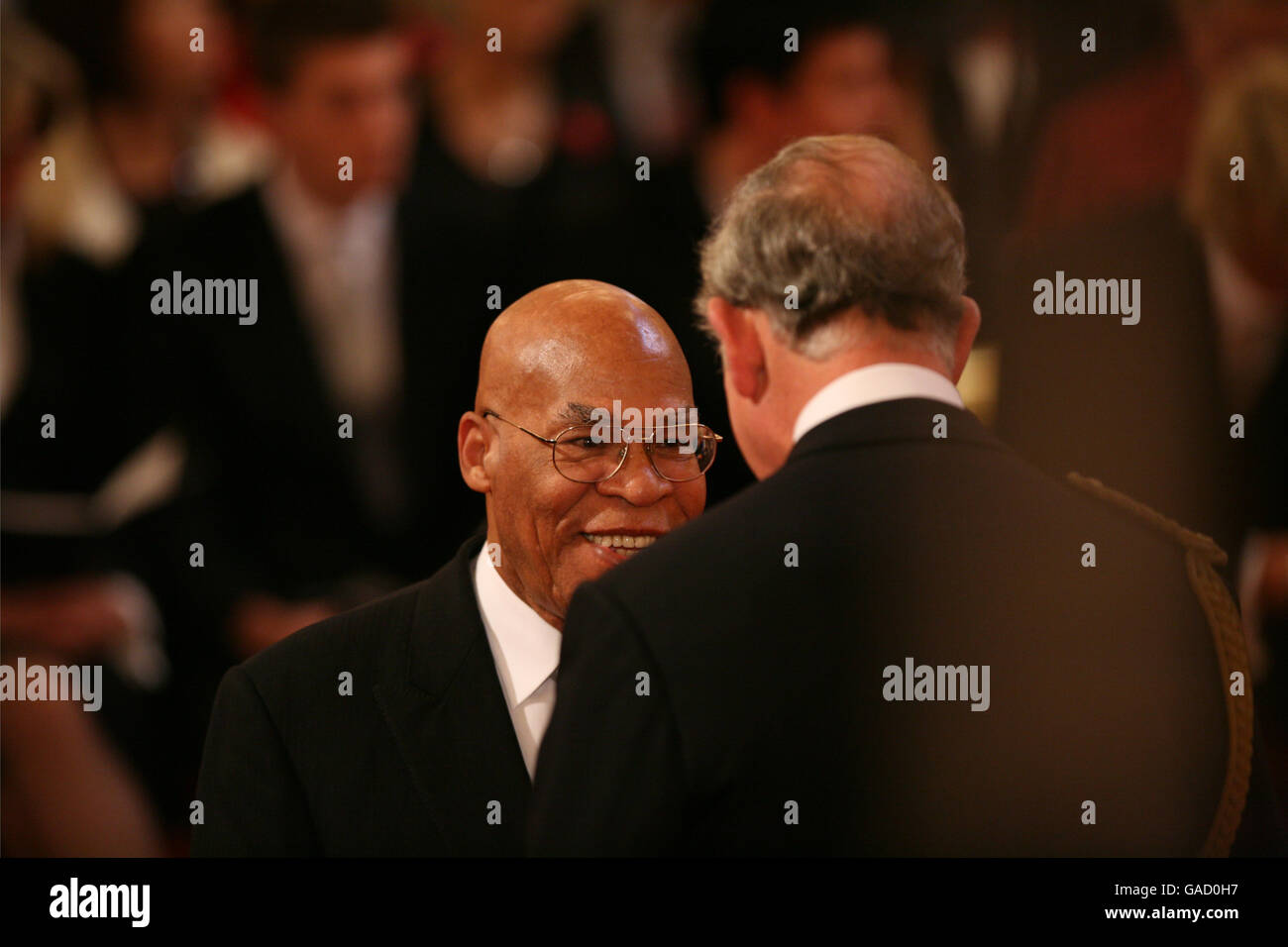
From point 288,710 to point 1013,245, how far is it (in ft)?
A: 6.48

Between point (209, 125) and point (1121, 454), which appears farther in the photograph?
point (209, 125)

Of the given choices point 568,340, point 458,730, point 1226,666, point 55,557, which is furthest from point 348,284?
point 1226,666

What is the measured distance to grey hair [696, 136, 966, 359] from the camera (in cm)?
182

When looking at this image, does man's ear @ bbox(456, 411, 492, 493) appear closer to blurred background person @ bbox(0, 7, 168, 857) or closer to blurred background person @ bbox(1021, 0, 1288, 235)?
blurred background person @ bbox(0, 7, 168, 857)

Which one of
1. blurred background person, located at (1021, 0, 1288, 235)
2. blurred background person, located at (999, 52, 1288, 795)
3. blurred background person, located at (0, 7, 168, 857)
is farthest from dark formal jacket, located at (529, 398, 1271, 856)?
blurred background person, located at (1021, 0, 1288, 235)

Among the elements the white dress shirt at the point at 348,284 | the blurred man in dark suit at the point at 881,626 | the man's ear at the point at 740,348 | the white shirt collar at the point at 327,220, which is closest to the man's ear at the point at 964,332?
the blurred man in dark suit at the point at 881,626

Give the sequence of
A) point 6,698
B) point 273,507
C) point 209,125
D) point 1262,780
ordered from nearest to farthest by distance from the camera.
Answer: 1. point 1262,780
2. point 6,698
3. point 273,507
4. point 209,125

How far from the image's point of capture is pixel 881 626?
1778 millimetres

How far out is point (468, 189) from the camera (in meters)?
3.37

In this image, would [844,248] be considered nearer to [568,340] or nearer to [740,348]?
[740,348]

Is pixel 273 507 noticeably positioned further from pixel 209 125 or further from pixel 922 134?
pixel 922 134

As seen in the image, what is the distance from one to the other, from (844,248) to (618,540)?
0.60 m
